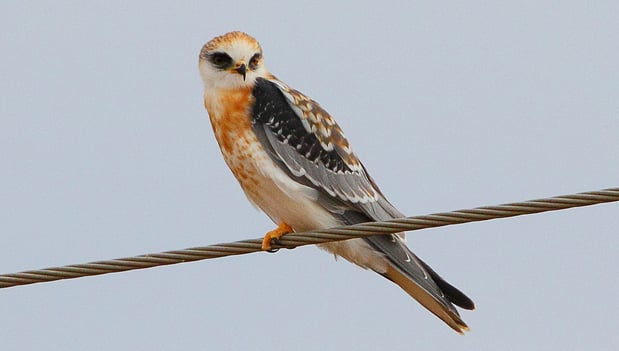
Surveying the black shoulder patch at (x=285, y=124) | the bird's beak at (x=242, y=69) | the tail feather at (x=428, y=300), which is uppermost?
the bird's beak at (x=242, y=69)

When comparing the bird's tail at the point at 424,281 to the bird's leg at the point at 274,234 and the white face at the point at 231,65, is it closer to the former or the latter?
the bird's leg at the point at 274,234

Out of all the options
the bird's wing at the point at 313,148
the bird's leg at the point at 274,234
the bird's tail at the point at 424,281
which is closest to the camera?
the bird's leg at the point at 274,234

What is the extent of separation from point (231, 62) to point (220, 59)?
9cm

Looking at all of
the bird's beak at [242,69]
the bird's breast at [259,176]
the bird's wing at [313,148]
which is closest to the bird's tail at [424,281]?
the bird's wing at [313,148]

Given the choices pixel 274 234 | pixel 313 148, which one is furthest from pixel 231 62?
pixel 274 234

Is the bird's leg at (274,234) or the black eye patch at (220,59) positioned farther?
the black eye patch at (220,59)

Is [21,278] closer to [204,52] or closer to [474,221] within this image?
[474,221]

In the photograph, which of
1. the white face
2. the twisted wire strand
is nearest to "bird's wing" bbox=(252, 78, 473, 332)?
the white face

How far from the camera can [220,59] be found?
7.41 meters

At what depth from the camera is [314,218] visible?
700cm

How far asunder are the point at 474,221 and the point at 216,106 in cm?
254

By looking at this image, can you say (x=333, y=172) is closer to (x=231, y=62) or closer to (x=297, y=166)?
(x=297, y=166)

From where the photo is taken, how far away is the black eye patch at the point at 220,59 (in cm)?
737

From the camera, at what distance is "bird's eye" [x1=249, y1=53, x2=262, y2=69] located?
24.4ft
